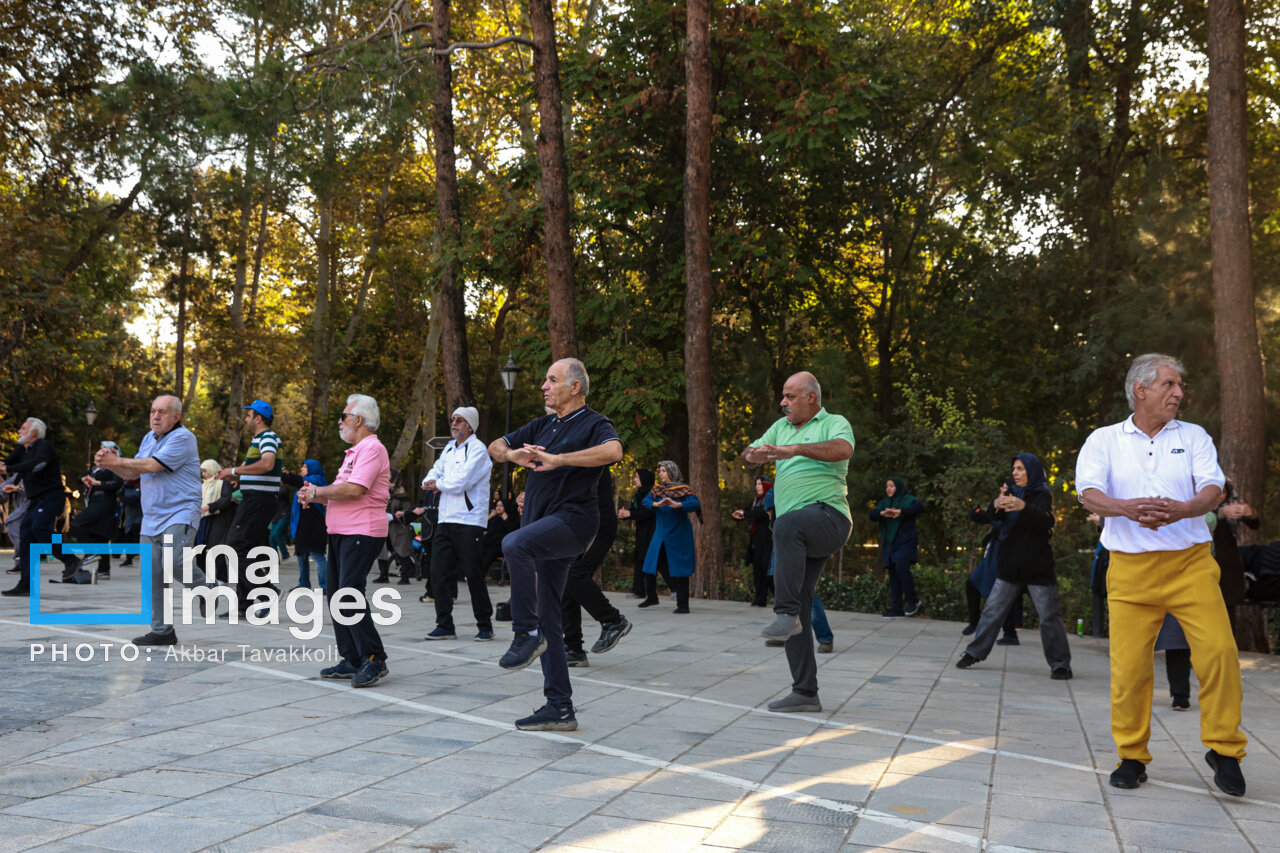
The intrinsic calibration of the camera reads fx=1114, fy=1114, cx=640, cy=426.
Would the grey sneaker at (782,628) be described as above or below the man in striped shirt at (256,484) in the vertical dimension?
below

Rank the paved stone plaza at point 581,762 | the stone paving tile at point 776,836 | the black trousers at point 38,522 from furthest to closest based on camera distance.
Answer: the black trousers at point 38,522
the paved stone plaza at point 581,762
the stone paving tile at point 776,836

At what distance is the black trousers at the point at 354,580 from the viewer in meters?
7.39

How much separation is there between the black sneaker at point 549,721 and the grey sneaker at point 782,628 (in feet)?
4.09

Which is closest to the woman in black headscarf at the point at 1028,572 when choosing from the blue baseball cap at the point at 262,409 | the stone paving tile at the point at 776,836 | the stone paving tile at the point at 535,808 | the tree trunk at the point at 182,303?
the stone paving tile at the point at 776,836

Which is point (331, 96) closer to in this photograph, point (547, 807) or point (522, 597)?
point (522, 597)

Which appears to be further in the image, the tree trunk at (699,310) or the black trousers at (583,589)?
the tree trunk at (699,310)

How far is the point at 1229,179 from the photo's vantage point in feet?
42.8

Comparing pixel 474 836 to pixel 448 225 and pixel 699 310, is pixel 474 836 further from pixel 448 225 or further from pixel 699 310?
pixel 448 225

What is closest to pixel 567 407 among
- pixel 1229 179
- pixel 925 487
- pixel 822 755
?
pixel 822 755

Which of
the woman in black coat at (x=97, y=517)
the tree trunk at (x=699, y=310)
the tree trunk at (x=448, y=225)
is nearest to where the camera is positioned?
the woman in black coat at (x=97, y=517)

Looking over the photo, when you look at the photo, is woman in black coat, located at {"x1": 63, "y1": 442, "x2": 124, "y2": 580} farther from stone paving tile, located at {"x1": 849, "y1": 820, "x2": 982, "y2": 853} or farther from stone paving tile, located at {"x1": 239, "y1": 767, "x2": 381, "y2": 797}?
stone paving tile, located at {"x1": 849, "y1": 820, "x2": 982, "y2": 853}

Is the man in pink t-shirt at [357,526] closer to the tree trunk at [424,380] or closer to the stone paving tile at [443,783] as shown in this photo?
the stone paving tile at [443,783]

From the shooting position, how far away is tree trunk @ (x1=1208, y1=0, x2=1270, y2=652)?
42.7 feet

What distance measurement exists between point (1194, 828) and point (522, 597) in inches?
139
